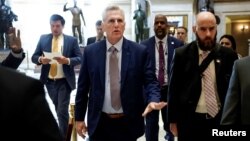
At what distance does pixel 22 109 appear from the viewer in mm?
1014

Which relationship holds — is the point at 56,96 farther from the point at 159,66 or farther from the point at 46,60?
the point at 159,66

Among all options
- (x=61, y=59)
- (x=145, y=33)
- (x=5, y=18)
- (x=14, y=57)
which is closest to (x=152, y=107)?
(x=14, y=57)

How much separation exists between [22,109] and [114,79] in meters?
2.62

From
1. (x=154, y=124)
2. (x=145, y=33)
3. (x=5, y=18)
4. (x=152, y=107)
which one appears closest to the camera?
(x=152, y=107)

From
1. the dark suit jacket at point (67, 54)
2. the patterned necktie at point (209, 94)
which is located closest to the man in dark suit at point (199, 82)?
the patterned necktie at point (209, 94)

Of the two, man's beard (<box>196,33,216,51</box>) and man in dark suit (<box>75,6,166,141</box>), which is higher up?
man's beard (<box>196,33,216,51</box>)

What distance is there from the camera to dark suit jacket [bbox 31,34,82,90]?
20.3 ft

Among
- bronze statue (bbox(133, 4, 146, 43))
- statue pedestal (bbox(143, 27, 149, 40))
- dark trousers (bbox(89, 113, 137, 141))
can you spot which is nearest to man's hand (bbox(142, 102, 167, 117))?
dark trousers (bbox(89, 113, 137, 141))

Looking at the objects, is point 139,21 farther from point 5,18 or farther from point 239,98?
point 239,98

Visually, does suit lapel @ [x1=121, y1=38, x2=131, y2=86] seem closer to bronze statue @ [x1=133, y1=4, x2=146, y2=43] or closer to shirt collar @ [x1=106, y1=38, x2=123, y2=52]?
shirt collar @ [x1=106, y1=38, x2=123, y2=52]

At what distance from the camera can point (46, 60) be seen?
5996 mm

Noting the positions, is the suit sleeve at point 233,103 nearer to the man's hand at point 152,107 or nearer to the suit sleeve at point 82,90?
the man's hand at point 152,107

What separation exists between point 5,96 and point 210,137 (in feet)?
5.33

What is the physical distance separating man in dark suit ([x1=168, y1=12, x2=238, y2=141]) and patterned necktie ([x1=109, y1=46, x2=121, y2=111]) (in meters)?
0.61
